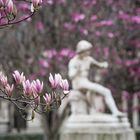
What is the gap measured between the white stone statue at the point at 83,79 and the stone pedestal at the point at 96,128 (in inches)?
9.0

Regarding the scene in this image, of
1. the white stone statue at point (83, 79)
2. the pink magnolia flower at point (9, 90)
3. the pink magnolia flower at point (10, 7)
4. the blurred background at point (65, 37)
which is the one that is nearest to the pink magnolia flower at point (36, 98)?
the pink magnolia flower at point (9, 90)

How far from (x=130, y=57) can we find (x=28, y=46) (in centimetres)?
312

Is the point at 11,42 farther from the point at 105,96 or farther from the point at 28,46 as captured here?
the point at 105,96

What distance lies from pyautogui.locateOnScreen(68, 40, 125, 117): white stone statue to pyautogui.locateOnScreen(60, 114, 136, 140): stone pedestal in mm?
229

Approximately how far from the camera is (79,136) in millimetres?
12062

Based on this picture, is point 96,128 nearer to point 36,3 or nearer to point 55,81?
point 55,81

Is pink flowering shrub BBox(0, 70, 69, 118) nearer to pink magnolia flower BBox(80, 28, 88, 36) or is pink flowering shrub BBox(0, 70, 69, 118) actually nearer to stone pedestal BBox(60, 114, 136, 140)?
stone pedestal BBox(60, 114, 136, 140)

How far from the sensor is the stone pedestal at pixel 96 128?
11969mm

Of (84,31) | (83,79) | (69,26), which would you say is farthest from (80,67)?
(69,26)

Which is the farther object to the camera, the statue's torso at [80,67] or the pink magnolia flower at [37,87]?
the statue's torso at [80,67]

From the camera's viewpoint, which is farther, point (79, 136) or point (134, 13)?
point (134, 13)

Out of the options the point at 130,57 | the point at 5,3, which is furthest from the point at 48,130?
the point at 5,3

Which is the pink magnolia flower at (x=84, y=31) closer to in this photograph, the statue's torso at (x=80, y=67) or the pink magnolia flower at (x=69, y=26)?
the pink magnolia flower at (x=69, y=26)

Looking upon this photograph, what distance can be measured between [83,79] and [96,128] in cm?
102
